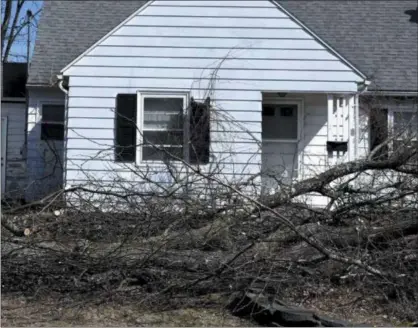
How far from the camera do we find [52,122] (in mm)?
14289

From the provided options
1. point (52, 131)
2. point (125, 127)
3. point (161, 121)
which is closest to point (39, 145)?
point (52, 131)

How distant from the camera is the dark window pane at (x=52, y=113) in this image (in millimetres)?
14328

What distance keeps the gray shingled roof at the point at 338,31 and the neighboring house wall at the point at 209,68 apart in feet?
4.15

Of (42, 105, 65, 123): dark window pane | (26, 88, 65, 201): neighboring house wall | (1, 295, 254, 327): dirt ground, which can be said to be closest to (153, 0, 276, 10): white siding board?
(26, 88, 65, 201): neighboring house wall

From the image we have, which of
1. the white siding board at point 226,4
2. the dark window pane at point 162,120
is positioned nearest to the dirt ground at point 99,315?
the dark window pane at point 162,120

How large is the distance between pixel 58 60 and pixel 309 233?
8251mm

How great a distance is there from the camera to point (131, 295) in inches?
276

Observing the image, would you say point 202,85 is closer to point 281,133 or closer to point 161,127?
point 161,127

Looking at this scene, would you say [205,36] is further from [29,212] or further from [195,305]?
[195,305]

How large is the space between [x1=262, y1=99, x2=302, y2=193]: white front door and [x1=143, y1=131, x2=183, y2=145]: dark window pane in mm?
1808

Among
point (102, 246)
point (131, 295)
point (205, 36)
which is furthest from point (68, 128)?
point (131, 295)

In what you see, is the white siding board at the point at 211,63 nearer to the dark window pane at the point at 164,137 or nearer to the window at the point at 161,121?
the window at the point at 161,121

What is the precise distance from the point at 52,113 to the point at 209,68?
3.62m

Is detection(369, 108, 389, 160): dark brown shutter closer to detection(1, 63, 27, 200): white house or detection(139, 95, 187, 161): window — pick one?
detection(139, 95, 187, 161): window
